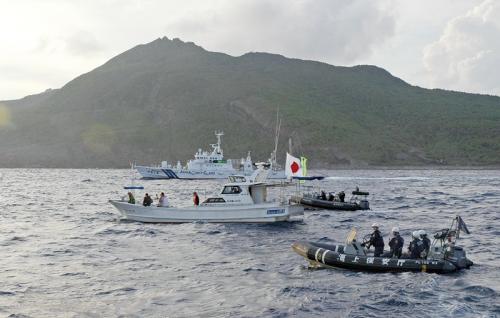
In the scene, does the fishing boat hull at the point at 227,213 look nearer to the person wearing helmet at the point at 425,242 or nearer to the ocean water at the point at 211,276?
the ocean water at the point at 211,276

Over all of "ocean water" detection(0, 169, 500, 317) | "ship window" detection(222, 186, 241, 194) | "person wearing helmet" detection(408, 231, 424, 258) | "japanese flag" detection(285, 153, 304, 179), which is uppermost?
"japanese flag" detection(285, 153, 304, 179)

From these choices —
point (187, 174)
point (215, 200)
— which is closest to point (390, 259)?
point (215, 200)

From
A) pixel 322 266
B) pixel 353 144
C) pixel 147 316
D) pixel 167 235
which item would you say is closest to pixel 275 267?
pixel 322 266

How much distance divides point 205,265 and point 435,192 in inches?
2217

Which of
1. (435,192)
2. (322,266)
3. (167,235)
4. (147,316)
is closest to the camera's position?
(147,316)

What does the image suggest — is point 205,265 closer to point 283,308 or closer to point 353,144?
point 283,308

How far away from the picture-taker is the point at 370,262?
2506cm

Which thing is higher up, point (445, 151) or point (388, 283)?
point (445, 151)

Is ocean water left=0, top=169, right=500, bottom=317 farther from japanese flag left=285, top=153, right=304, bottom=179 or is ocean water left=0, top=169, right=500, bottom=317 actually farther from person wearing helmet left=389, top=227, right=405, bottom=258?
japanese flag left=285, top=153, right=304, bottom=179

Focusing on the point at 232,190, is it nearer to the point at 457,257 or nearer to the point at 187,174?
the point at 457,257

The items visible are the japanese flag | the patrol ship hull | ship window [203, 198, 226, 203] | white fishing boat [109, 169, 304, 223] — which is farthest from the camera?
the patrol ship hull

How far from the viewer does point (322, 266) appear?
26.4 m

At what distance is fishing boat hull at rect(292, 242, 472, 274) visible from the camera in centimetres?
2462

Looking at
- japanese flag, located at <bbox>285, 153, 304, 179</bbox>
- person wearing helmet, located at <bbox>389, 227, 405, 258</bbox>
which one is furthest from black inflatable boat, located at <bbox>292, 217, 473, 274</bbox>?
japanese flag, located at <bbox>285, 153, 304, 179</bbox>
